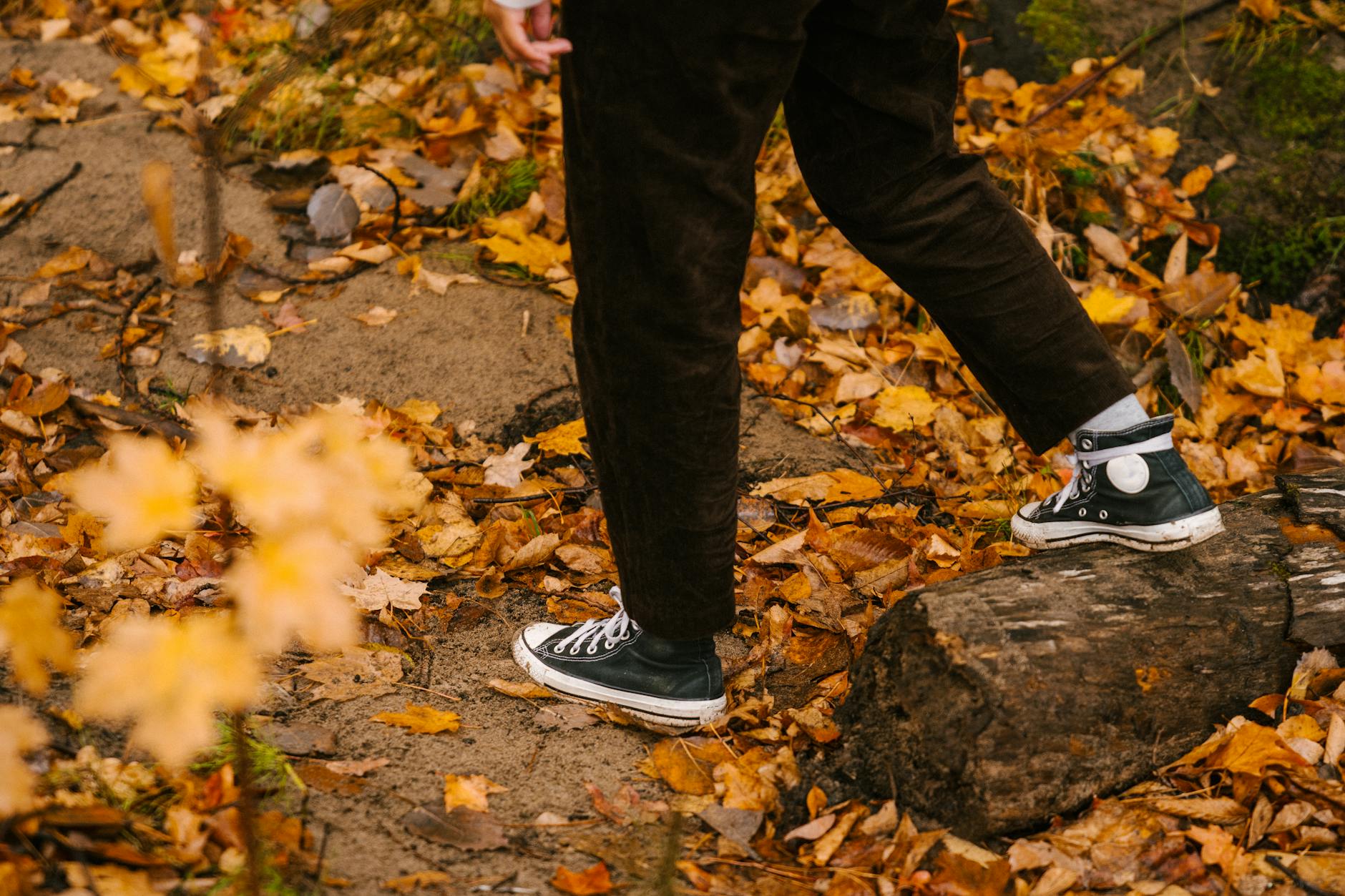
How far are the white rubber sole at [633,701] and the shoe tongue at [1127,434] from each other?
0.79 meters

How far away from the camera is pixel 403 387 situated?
102 inches

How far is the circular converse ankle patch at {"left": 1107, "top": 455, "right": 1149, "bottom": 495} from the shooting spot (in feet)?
5.40

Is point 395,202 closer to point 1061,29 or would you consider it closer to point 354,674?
point 354,674

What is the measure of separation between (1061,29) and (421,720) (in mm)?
3195

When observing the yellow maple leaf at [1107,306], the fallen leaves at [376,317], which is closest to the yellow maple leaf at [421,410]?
the fallen leaves at [376,317]

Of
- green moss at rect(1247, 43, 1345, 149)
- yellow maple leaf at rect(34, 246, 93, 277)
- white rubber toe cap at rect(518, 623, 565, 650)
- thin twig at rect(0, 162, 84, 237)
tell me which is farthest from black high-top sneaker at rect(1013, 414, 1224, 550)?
thin twig at rect(0, 162, 84, 237)

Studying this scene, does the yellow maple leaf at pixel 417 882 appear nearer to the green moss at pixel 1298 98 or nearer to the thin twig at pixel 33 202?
the thin twig at pixel 33 202

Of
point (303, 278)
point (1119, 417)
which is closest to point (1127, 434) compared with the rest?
point (1119, 417)

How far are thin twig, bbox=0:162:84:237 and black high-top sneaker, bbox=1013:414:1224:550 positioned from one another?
3.07 meters

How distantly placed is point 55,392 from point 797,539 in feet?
5.99

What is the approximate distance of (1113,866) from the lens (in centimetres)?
145

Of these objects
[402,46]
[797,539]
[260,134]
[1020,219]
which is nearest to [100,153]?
[260,134]

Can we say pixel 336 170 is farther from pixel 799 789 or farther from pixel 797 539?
pixel 799 789

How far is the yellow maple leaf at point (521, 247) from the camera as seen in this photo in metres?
2.93
